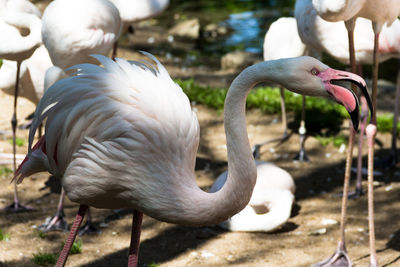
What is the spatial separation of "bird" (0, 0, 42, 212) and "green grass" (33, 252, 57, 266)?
809mm

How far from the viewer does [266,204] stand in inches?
176

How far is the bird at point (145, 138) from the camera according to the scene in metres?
2.54

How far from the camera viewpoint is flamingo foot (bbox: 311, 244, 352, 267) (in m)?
3.70

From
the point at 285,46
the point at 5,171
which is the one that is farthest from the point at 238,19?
the point at 5,171

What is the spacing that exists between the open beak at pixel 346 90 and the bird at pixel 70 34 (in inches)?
88.0

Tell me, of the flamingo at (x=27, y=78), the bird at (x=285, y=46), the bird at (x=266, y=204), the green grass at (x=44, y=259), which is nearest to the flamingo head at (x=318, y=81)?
the bird at (x=266, y=204)

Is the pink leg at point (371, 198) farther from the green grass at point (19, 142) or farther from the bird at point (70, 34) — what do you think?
the green grass at point (19, 142)

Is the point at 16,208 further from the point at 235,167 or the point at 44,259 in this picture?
the point at 235,167

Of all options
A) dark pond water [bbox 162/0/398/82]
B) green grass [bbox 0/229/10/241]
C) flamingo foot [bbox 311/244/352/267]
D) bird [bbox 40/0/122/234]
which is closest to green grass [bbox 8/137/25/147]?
bird [bbox 40/0/122/234]

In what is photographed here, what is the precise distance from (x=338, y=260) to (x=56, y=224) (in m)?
1.88

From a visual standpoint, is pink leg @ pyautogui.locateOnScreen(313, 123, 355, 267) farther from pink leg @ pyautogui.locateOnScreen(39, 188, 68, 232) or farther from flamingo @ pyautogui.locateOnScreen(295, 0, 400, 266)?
pink leg @ pyautogui.locateOnScreen(39, 188, 68, 232)

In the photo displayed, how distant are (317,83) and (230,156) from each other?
1.57 ft

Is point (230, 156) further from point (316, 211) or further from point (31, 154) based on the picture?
Answer: point (316, 211)

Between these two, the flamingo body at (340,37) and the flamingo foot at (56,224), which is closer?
the flamingo foot at (56,224)
